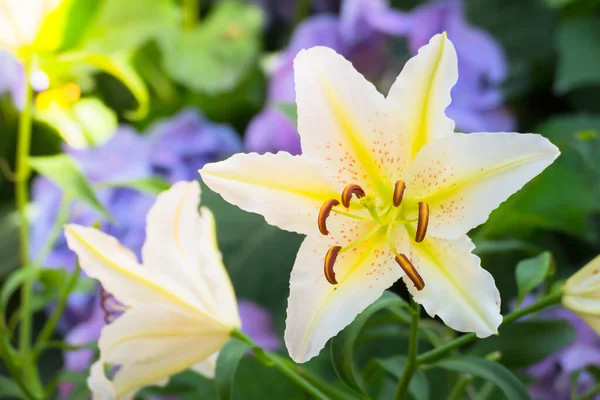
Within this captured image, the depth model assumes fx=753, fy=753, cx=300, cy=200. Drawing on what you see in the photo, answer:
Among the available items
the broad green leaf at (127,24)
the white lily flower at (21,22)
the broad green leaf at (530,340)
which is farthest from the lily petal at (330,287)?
the broad green leaf at (127,24)

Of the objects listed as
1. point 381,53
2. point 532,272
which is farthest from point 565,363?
point 381,53

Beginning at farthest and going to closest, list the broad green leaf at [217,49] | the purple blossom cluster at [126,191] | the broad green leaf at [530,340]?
the broad green leaf at [217,49], the purple blossom cluster at [126,191], the broad green leaf at [530,340]

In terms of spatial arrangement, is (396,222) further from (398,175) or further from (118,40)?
(118,40)

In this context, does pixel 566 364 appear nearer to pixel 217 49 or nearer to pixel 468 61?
pixel 468 61

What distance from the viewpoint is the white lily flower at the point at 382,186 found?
8.0 inches

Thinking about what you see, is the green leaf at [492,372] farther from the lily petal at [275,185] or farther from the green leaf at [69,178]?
the green leaf at [69,178]

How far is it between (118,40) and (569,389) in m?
0.37

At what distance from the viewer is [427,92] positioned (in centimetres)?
21

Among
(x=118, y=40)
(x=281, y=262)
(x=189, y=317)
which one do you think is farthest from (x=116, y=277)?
(x=118, y=40)

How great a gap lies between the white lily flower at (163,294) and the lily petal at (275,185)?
0.05 m

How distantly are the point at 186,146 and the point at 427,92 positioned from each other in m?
0.30

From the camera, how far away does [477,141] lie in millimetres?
203


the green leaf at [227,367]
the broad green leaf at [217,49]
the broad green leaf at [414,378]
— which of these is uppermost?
the green leaf at [227,367]

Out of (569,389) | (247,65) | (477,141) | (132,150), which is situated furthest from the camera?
(247,65)
